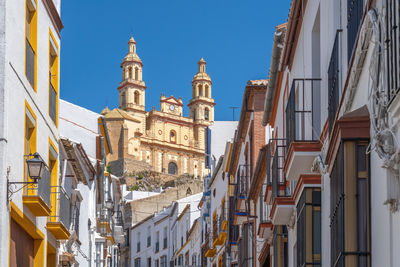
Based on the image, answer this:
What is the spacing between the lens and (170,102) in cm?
16362

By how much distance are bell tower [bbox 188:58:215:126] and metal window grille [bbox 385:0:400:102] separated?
155 metres

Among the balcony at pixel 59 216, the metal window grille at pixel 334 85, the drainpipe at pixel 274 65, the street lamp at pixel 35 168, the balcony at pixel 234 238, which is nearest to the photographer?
the metal window grille at pixel 334 85

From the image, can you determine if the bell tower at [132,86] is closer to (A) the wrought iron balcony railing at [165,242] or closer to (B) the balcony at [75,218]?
(A) the wrought iron balcony railing at [165,242]

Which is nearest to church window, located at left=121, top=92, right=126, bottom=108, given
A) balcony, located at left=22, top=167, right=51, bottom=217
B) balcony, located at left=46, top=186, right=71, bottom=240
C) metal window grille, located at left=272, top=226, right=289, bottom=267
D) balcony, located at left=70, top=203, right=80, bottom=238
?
balcony, located at left=70, top=203, right=80, bottom=238

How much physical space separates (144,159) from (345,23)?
14269 cm

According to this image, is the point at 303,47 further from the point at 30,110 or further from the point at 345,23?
the point at 30,110

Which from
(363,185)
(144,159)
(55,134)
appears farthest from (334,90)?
(144,159)

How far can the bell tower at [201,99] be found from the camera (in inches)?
6516

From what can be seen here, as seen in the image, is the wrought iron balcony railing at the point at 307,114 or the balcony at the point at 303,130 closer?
the balcony at the point at 303,130

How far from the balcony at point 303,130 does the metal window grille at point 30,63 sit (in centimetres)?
493

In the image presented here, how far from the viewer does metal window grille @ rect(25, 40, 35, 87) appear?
16.4 meters

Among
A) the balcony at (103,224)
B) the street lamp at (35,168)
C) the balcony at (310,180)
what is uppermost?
the street lamp at (35,168)

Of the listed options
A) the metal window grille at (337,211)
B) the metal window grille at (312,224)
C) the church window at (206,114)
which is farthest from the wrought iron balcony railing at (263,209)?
the church window at (206,114)

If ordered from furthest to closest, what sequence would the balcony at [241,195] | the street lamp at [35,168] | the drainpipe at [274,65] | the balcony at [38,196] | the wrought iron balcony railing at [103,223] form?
the wrought iron balcony railing at [103,223]
the balcony at [241,195]
the drainpipe at [274,65]
the balcony at [38,196]
the street lamp at [35,168]
